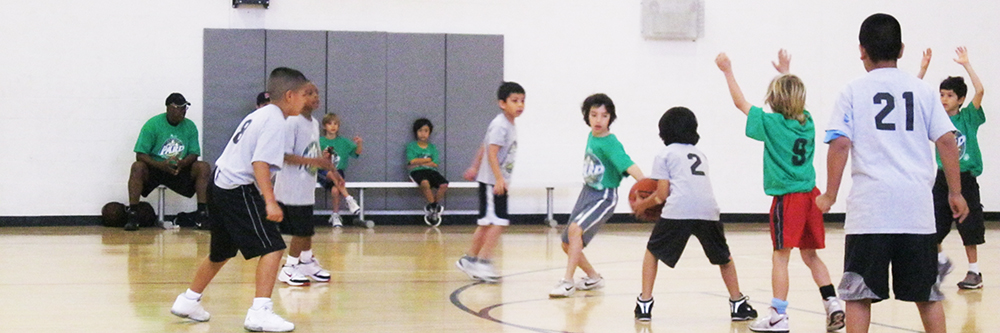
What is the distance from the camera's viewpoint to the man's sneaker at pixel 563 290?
5.60 meters

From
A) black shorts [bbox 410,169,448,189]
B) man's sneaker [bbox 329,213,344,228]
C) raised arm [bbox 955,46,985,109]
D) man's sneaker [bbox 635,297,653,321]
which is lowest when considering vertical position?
man's sneaker [bbox 329,213,344,228]

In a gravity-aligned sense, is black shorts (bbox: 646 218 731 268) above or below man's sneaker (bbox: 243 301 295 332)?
above

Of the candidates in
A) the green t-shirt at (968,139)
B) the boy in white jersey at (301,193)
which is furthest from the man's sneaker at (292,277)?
the green t-shirt at (968,139)

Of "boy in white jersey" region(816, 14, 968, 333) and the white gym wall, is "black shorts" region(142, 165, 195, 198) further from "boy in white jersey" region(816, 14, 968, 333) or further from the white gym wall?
"boy in white jersey" region(816, 14, 968, 333)

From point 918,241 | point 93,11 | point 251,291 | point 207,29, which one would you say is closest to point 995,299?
point 918,241

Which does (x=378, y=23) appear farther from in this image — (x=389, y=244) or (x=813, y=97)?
(x=813, y=97)

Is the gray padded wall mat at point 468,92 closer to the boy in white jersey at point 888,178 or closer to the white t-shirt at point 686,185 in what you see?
the white t-shirt at point 686,185

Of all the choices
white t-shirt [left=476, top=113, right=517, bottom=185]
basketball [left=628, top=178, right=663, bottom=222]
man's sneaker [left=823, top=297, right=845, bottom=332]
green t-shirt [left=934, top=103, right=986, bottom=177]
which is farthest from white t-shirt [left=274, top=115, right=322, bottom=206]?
green t-shirt [left=934, top=103, right=986, bottom=177]

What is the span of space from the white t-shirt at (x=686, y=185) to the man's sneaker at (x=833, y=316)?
0.66 m

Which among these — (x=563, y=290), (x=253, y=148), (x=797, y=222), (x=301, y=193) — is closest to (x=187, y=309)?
(x=253, y=148)

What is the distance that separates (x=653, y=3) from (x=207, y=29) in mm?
5112

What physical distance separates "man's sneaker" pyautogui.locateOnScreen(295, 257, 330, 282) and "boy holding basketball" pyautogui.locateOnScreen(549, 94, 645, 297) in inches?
58.3

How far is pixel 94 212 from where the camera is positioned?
11.2 meters

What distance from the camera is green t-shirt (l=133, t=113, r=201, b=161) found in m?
10.7
